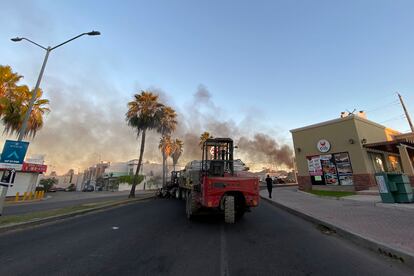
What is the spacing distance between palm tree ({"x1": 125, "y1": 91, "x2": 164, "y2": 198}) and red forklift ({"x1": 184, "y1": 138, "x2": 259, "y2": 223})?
53.0 feet

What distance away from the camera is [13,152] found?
9.02 metres

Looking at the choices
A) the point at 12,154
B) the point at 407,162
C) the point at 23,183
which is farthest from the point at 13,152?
the point at 407,162

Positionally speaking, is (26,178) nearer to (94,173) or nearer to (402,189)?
(402,189)

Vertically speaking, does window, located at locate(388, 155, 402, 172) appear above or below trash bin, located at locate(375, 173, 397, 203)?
above

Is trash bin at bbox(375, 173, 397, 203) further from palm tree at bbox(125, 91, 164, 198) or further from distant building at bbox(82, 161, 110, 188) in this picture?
distant building at bbox(82, 161, 110, 188)

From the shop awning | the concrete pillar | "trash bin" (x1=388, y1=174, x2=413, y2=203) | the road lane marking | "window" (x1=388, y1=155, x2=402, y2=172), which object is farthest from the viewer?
"window" (x1=388, y1=155, x2=402, y2=172)

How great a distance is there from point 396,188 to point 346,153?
9.63m

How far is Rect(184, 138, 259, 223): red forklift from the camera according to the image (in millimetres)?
7520

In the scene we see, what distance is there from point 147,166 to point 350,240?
64239 millimetres

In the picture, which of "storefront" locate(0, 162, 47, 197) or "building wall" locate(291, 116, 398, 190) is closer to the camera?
"building wall" locate(291, 116, 398, 190)

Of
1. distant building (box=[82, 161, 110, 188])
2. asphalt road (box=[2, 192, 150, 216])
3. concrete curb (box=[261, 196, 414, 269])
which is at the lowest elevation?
concrete curb (box=[261, 196, 414, 269])

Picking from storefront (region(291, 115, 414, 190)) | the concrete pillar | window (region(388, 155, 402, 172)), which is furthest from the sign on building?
window (region(388, 155, 402, 172))

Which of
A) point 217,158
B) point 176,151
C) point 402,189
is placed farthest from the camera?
point 176,151

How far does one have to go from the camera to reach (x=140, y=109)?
25.3 metres
